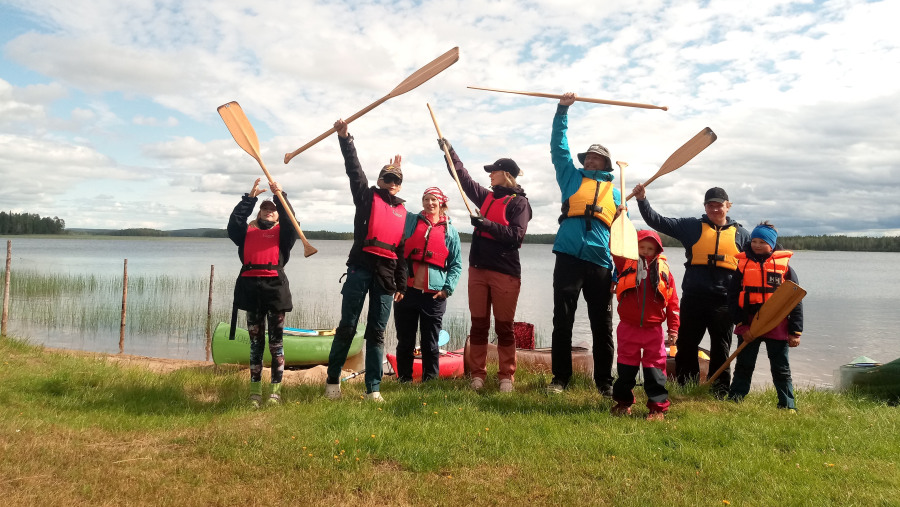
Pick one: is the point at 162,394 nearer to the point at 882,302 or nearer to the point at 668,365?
the point at 668,365

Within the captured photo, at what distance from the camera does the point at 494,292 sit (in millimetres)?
5383

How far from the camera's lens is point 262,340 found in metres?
5.19

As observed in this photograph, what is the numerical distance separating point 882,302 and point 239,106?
86.2 ft

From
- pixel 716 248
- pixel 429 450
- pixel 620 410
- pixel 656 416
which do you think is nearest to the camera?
pixel 429 450

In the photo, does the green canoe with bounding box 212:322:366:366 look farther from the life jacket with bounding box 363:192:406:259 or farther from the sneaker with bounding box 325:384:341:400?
the life jacket with bounding box 363:192:406:259

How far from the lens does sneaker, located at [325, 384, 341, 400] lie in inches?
200

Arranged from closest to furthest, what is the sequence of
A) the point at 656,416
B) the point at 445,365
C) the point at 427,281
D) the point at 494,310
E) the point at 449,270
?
the point at 656,416, the point at 494,310, the point at 427,281, the point at 449,270, the point at 445,365

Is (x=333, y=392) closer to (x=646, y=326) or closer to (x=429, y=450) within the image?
(x=429, y=450)

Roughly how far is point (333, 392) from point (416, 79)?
3.06 m

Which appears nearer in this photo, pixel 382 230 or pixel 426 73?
pixel 382 230

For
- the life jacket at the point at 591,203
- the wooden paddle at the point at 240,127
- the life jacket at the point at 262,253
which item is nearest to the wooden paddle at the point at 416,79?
the wooden paddle at the point at 240,127

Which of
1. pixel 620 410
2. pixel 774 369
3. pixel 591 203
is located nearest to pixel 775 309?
pixel 774 369

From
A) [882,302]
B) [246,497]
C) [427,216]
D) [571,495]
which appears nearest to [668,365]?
[427,216]

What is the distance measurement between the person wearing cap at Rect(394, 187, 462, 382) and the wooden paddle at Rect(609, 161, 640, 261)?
187 centimetres
